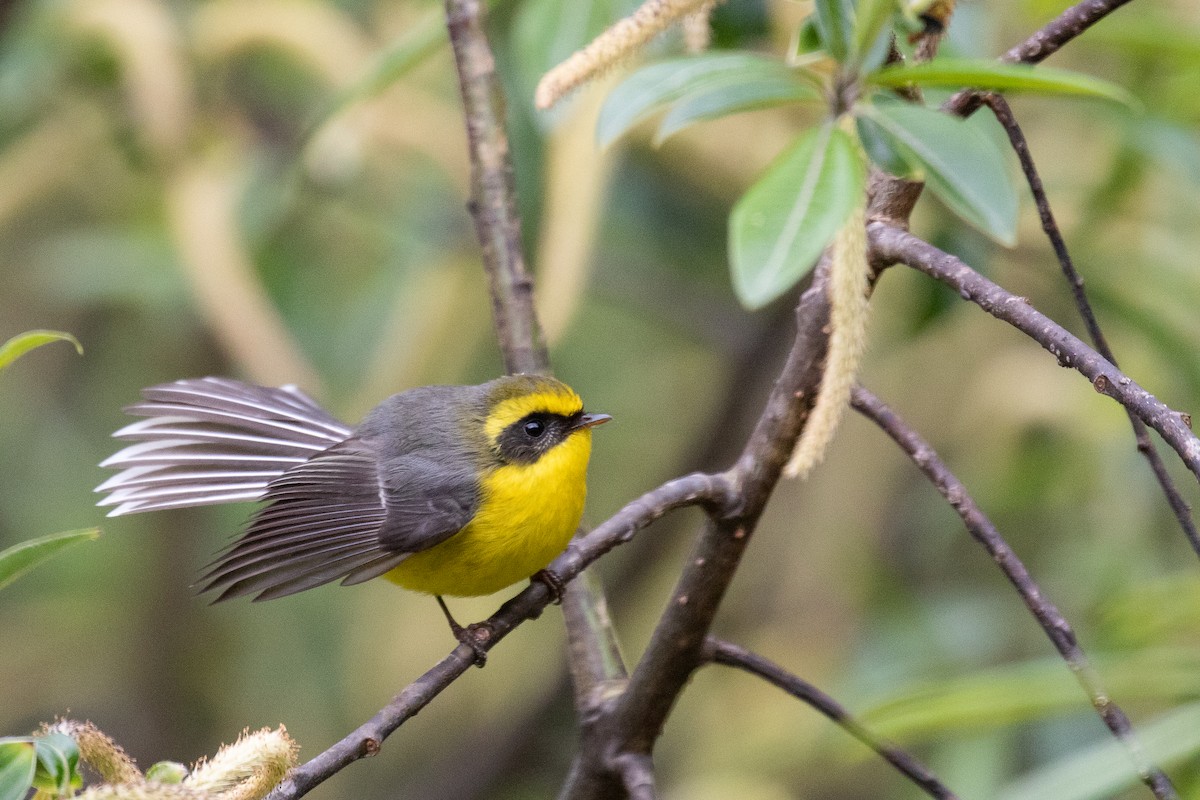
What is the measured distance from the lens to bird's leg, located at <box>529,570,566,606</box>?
1599 mm

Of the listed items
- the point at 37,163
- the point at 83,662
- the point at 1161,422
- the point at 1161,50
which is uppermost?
the point at 37,163

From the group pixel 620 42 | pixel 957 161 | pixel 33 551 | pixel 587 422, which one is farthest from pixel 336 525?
pixel 957 161

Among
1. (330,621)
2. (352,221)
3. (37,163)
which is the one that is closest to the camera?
(37,163)

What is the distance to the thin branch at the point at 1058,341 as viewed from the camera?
1.16 m

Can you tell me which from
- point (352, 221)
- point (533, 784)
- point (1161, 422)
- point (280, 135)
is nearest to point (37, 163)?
point (280, 135)

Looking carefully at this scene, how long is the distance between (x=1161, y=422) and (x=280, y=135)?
3.90 meters

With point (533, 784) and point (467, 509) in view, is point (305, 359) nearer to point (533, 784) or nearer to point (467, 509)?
point (533, 784)

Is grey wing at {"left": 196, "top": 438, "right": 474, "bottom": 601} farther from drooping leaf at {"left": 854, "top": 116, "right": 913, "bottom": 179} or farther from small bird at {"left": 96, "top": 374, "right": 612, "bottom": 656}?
drooping leaf at {"left": 854, "top": 116, "right": 913, "bottom": 179}

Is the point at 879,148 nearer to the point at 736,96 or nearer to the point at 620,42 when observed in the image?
the point at 736,96

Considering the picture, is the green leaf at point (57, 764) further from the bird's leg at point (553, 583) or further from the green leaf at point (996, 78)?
the green leaf at point (996, 78)

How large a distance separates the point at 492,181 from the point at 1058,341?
47.9 inches

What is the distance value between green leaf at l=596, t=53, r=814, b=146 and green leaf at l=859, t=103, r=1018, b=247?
0.40ft

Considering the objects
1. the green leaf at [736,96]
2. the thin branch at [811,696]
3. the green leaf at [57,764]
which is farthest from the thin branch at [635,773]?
the green leaf at [736,96]

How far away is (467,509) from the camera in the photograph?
2.29 m
